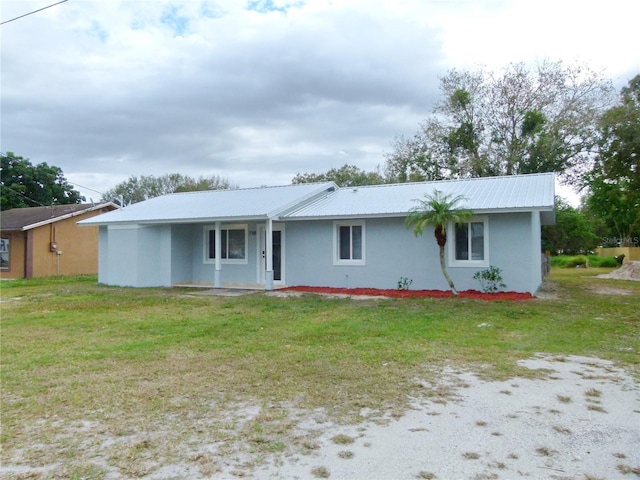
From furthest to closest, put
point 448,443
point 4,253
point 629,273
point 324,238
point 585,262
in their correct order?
1. point 585,262
2. point 4,253
3. point 629,273
4. point 324,238
5. point 448,443

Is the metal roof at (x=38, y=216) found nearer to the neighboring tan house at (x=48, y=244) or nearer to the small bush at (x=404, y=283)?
the neighboring tan house at (x=48, y=244)

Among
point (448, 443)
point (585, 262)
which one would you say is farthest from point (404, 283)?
point (585, 262)

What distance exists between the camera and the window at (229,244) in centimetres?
1667

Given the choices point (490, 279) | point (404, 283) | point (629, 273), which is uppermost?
point (490, 279)

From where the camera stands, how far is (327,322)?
9.12 metres

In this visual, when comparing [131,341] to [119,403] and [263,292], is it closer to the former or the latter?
[119,403]

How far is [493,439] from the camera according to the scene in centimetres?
364

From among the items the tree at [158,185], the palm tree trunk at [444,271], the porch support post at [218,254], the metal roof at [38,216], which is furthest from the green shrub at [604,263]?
the tree at [158,185]

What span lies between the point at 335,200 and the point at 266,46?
6093 mm

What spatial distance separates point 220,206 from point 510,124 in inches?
803

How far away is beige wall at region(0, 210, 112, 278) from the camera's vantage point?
22.2 m

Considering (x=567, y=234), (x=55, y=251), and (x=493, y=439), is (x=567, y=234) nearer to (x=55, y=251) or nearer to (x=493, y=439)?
(x=55, y=251)

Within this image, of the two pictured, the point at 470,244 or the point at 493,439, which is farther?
the point at 470,244

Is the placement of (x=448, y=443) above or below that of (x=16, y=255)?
below
